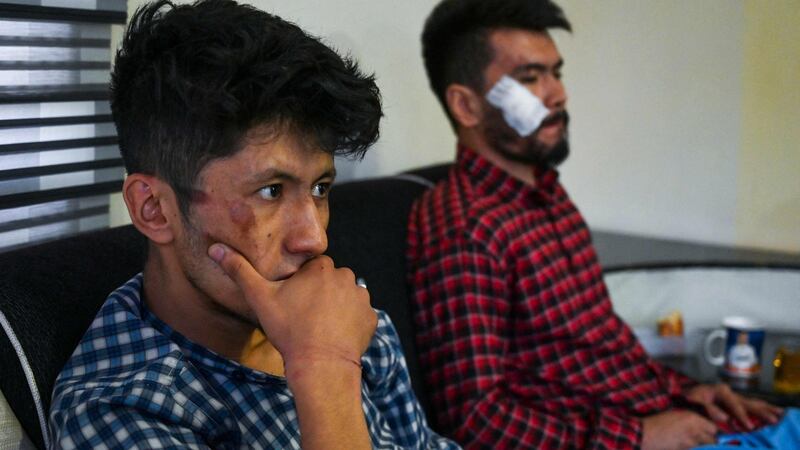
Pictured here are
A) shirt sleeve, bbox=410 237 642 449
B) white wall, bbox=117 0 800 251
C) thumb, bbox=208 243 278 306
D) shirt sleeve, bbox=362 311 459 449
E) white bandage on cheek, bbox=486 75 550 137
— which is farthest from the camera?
white wall, bbox=117 0 800 251

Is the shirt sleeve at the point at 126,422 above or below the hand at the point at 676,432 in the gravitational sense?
above

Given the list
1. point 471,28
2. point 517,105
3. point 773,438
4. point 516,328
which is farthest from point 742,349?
A: point 471,28

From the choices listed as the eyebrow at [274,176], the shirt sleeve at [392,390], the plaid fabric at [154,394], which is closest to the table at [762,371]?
the shirt sleeve at [392,390]

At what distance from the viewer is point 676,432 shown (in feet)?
5.95

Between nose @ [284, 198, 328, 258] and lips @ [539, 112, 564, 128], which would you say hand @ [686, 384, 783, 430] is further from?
nose @ [284, 198, 328, 258]

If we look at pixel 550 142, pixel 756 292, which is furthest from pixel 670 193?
pixel 550 142

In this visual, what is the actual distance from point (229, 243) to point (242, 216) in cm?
4

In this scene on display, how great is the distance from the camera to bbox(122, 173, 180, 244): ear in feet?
3.79

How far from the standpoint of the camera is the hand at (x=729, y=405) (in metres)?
1.94

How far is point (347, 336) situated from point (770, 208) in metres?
2.08

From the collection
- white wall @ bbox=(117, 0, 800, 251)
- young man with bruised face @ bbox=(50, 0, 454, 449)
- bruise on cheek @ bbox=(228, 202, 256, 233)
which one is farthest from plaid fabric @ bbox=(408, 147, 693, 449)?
white wall @ bbox=(117, 0, 800, 251)

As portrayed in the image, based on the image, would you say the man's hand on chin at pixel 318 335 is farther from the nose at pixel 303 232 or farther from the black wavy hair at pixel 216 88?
the black wavy hair at pixel 216 88

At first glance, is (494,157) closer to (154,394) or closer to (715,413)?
(715,413)

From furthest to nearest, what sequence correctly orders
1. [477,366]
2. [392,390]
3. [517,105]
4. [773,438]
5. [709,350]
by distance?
[709,350] → [517,105] → [773,438] → [477,366] → [392,390]
